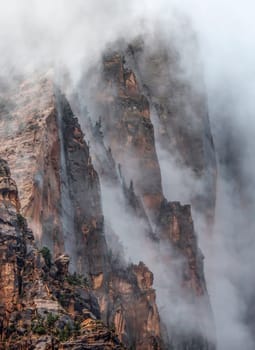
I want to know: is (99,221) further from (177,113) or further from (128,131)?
(177,113)

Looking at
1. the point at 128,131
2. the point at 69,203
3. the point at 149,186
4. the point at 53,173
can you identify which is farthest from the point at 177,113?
the point at 53,173

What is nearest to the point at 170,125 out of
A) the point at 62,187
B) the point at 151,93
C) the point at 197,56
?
the point at 151,93

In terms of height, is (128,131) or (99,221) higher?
(128,131)

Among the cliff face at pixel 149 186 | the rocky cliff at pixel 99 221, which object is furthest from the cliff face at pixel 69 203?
the cliff face at pixel 149 186

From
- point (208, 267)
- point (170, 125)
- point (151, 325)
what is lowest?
point (151, 325)

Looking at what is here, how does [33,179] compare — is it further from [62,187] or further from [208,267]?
[208,267]

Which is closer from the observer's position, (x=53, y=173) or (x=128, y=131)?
(x=53, y=173)

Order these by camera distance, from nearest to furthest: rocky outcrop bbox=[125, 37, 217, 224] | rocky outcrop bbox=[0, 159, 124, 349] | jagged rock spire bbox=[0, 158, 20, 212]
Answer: rocky outcrop bbox=[0, 159, 124, 349], jagged rock spire bbox=[0, 158, 20, 212], rocky outcrop bbox=[125, 37, 217, 224]

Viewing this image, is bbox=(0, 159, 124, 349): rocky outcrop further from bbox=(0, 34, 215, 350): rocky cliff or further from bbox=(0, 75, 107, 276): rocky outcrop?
bbox=(0, 75, 107, 276): rocky outcrop

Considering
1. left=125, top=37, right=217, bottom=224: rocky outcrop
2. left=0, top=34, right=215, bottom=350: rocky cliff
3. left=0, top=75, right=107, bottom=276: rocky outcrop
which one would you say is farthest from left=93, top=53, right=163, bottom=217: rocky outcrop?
left=0, top=75, right=107, bottom=276: rocky outcrop

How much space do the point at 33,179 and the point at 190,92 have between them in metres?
79.8

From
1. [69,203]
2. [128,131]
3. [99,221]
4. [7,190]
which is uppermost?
[128,131]

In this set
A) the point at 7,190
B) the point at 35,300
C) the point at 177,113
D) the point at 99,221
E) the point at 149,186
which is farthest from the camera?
the point at 177,113

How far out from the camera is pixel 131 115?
15150 cm
